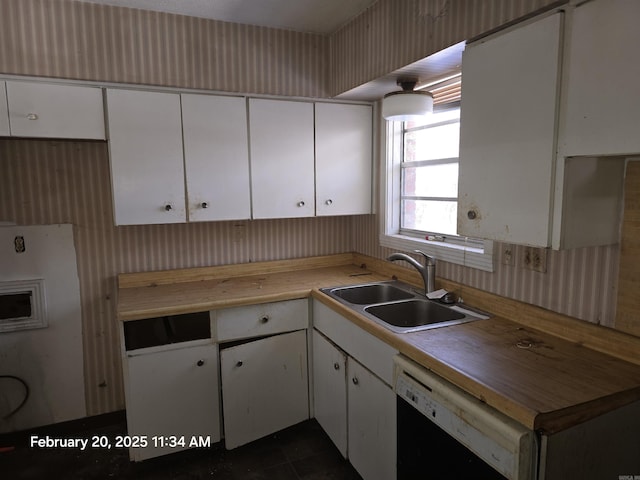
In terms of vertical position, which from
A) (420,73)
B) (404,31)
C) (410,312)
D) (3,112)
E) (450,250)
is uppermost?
(404,31)

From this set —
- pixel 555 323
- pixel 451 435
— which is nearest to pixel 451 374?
pixel 451 435

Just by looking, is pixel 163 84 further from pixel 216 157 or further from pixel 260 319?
pixel 260 319

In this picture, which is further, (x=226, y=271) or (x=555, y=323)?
(x=226, y=271)

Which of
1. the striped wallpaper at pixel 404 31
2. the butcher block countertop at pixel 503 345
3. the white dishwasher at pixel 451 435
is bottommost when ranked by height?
the white dishwasher at pixel 451 435

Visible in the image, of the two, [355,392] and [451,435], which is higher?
[451,435]

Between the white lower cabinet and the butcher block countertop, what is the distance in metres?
0.10

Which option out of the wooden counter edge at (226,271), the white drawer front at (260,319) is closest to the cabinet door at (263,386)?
the white drawer front at (260,319)

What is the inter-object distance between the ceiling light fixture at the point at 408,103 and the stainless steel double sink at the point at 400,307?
94 centimetres

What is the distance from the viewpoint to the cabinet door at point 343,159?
2.56 metres

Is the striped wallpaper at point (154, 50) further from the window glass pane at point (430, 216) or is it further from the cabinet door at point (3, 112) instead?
the window glass pane at point (430, 216)

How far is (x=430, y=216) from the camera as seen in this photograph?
238 cm

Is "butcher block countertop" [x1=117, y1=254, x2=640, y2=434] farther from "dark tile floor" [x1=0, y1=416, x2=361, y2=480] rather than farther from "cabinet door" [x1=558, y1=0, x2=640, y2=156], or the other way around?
"dark tile floor" [x1=0, y1=416, x2=361, y2=480]

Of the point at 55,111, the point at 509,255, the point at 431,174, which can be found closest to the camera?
the point at 509,255

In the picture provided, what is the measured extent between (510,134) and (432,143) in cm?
102
